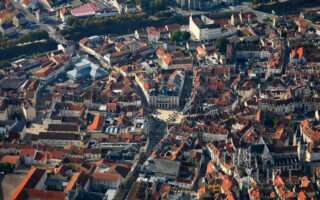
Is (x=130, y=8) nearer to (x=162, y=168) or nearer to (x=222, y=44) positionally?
(x=222, y=44)

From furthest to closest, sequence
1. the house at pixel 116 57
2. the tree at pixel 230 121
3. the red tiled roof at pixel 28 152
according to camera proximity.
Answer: the house at pixel 116 57
the tree at pixel 230 121
the red tiled roof at pixel 28 152

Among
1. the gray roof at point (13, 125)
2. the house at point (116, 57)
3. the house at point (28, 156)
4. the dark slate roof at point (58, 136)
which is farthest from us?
the house at point (116, 57)

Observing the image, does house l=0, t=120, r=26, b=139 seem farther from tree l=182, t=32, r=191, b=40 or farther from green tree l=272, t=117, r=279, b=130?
tree l=182, t=32, r=191, b=40

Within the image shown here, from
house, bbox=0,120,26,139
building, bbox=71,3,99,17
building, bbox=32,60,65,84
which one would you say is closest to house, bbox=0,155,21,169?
house, bbox=0,120,26,139

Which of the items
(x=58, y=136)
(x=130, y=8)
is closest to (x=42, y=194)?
(x=58, y=136)

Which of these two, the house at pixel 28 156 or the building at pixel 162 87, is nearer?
the house at pixel 28 156

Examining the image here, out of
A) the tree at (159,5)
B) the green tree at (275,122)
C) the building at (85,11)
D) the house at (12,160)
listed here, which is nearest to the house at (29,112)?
the house at (12,160)

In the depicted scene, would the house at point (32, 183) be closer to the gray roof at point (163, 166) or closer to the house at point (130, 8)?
the gray roof at point (163, 166)

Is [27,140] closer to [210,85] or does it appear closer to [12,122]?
[12,122]
